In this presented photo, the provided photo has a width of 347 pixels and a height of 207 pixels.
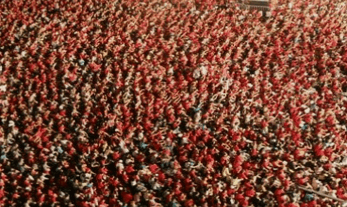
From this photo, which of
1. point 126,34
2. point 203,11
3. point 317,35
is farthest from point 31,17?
point 317,35

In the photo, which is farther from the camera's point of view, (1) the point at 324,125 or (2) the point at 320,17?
(2) the point at 320,17

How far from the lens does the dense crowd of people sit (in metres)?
5.70

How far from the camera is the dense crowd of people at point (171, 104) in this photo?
224 inches

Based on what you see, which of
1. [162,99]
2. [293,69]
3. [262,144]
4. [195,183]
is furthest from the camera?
[293,69]

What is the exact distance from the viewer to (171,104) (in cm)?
697

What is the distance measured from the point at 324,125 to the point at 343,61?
7.09ft

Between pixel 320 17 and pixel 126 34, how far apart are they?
4925 mm

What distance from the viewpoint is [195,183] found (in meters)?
5.73

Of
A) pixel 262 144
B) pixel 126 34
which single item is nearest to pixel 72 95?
pixel 126 34

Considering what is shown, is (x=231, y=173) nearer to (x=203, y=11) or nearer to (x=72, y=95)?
(x=72, y=95)

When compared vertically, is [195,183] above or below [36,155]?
below

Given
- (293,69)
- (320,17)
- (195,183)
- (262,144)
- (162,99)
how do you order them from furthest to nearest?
(320,17), (293,69), (162,99), (262,144), (195,183)

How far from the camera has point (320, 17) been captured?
9.44m

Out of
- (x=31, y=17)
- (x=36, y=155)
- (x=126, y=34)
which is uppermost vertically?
(x=31, y=17)
